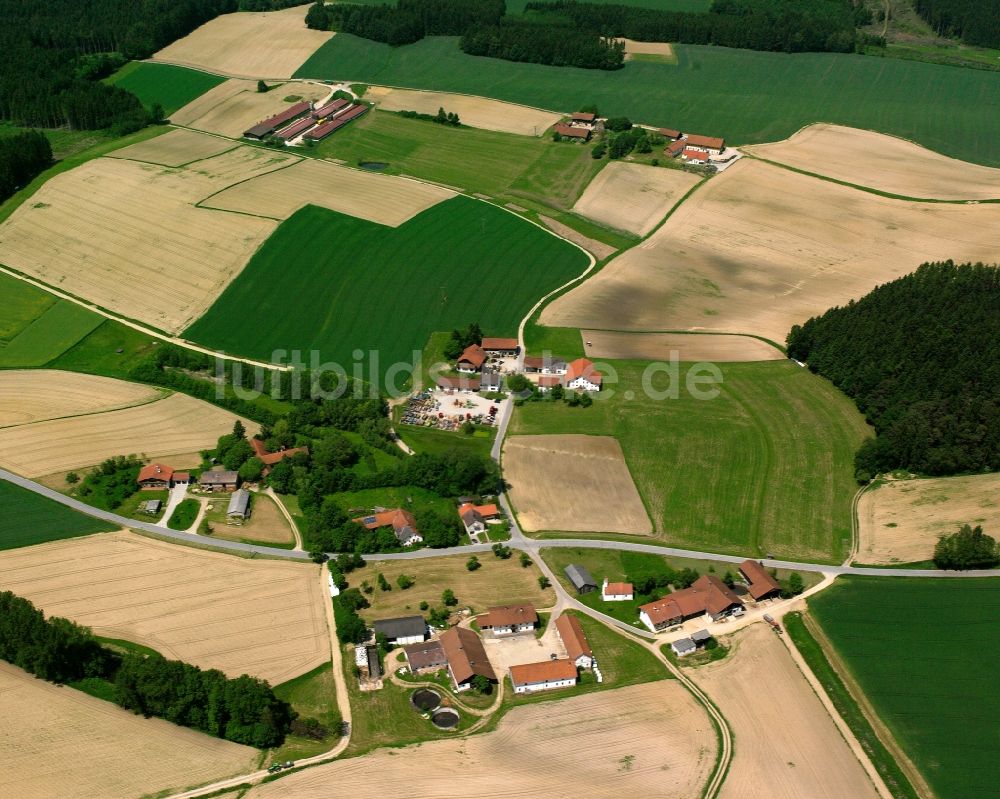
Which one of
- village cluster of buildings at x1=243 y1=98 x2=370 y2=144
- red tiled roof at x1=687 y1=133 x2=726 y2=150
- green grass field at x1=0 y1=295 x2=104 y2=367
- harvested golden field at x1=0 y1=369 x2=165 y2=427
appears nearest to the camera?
harvested golden field at x1=0 y1=369 x2=165 y2=427

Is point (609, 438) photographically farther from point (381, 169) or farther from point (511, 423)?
point (381, 169)

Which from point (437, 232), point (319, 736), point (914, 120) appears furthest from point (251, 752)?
point (914, 120)

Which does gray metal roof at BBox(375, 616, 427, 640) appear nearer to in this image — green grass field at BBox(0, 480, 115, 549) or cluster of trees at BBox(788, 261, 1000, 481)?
green grass field at BBox(0, 480, 115, 549)

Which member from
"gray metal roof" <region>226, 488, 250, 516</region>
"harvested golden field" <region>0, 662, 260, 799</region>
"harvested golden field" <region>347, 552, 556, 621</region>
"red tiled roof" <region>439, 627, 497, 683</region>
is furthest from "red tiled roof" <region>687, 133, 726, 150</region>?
"harvested golden field" <region>0, 662, 260, 799</region>

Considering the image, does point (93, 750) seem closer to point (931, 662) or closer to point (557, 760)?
point (557, 760)

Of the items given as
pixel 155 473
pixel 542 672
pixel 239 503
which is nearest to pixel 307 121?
pixel 155 473

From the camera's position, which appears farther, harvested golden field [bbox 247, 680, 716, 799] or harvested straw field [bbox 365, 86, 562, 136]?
harvested straw field [bbox 365, 86, 562, 136]

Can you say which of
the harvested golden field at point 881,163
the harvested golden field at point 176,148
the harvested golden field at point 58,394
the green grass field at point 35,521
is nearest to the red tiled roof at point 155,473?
the green grass field at point 35,521
